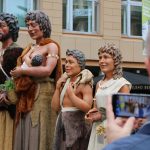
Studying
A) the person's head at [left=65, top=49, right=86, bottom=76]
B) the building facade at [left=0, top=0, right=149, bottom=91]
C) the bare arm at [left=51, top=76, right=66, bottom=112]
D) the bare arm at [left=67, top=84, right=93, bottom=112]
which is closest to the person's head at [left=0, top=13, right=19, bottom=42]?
the person's head at [left=65, top=49, right=86, bottom=76]

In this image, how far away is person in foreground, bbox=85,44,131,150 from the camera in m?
4.35

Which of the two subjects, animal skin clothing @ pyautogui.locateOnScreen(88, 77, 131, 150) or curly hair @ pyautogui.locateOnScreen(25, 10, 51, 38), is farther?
curly hair @ pyautogui.locateOnScreen(25, 10, 51, 38)

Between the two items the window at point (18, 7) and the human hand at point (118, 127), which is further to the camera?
the window at point (18, 7)

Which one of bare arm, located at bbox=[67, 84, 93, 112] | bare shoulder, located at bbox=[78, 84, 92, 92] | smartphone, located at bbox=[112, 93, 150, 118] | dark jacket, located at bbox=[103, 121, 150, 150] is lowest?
bare arm, located at bbox=[67, 84, 93, 112]

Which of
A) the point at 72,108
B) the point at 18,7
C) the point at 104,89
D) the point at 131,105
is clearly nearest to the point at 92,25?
the point at 18,7

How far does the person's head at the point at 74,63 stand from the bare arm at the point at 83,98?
18 centimetres

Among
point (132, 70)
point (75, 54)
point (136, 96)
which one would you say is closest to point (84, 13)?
point (132, 70)

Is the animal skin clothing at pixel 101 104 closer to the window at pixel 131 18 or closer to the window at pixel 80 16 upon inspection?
the window at pixel 80 16

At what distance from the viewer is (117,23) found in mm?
17891

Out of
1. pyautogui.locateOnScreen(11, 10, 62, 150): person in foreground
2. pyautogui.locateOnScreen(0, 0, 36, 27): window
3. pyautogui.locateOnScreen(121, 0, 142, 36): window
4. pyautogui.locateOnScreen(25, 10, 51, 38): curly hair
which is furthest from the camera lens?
pyautogui.locateOnScreen(121, 0, 142, 36): window

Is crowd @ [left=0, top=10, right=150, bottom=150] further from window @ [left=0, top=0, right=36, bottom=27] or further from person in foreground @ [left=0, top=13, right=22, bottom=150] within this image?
window @ [left=0, top=0, right=36, bottom=27]

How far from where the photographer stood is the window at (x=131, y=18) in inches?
733

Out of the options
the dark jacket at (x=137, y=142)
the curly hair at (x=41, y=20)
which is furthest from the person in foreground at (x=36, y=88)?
the dark jacket at (x=137, y=142)

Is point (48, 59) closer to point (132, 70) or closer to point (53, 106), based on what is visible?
point (53, 106)
